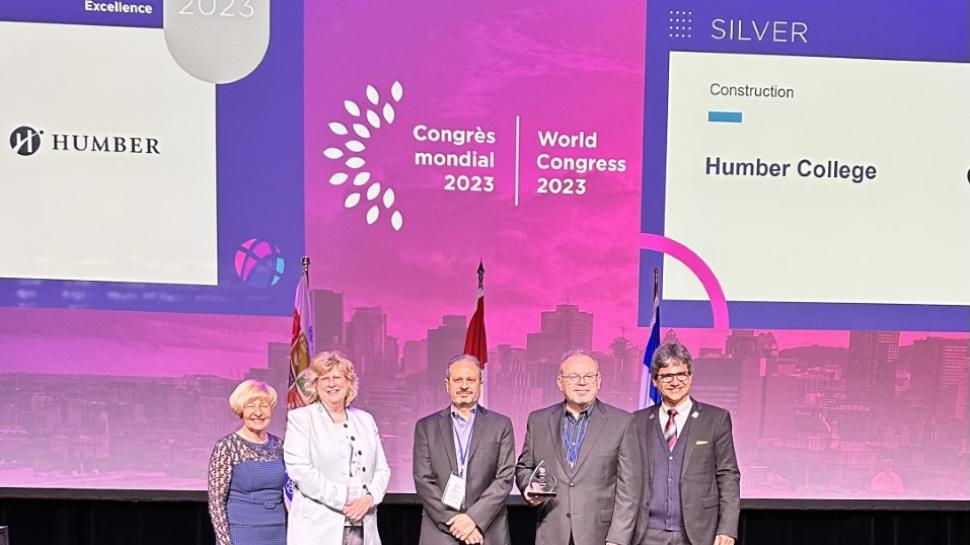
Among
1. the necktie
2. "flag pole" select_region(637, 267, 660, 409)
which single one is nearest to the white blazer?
the necktie

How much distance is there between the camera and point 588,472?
2941mm

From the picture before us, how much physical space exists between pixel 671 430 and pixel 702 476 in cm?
21

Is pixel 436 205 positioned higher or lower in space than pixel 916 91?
lower

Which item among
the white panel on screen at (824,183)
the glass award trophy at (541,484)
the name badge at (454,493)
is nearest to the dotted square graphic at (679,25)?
the white panel on screen at (824,183)

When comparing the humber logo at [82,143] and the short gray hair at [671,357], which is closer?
the short gray hair at [671,357]

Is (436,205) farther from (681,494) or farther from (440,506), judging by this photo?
(681,494)

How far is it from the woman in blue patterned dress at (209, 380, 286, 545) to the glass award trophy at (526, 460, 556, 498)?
0.99 meters

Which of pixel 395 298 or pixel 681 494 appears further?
pixel 395 298

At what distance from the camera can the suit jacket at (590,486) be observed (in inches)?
115

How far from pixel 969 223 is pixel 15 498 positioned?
18.8 feet

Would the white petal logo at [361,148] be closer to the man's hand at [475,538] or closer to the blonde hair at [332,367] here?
the blonde hair at [332,367]

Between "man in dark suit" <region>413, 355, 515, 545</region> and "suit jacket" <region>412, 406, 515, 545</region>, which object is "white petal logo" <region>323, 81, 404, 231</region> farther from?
"suit jacket" <region>412, 406, 515, 545</region>

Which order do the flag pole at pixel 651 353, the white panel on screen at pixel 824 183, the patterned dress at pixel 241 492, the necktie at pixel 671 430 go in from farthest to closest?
the white panel on screen at pixel 824 183 < the flag pole at pixel 651 353 < the necktie at pixel 671 430 < the patterned dress at pixel 241 492

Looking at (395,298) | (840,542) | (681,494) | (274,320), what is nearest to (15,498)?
(274,320)
